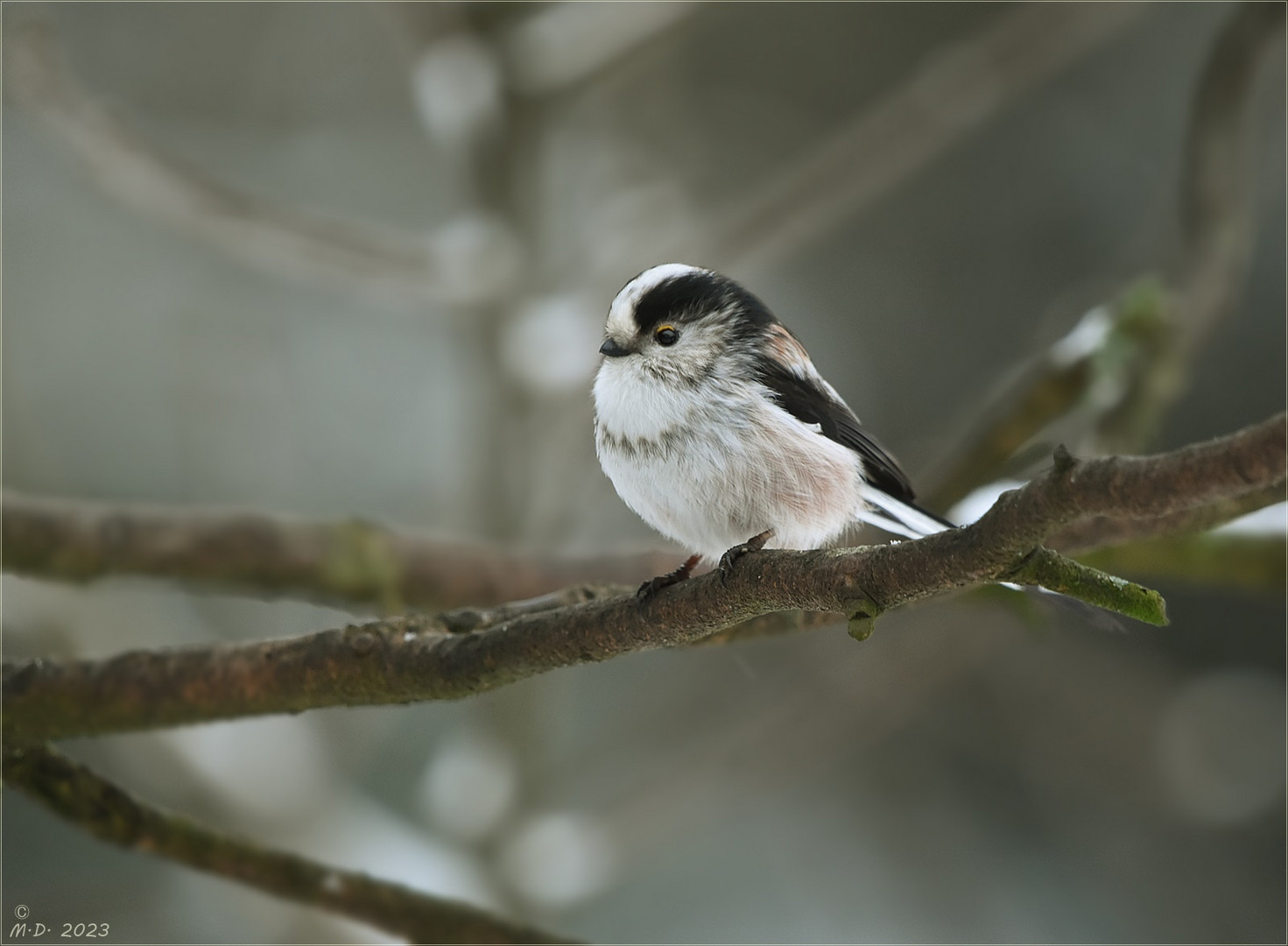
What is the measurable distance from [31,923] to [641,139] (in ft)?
12.1

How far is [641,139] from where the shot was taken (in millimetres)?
4609

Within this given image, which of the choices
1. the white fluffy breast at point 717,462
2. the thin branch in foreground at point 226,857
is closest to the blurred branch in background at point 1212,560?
the white fluffy breast at point 717,462

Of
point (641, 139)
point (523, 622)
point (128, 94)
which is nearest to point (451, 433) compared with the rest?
point (641, 139)

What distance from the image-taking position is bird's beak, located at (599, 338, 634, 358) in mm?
1823

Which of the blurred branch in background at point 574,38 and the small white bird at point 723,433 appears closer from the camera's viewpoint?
the small white bird at point 723,433

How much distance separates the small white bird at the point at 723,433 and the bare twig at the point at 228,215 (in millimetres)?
1412

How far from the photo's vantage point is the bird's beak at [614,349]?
182cm

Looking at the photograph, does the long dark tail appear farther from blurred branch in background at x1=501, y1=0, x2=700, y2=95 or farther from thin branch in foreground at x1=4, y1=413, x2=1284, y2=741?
blurred branch in background at x1=501, y1=0, x2=700, y2=95

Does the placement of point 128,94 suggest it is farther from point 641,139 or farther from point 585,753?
point 585,753

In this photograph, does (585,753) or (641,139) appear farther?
(641,139)

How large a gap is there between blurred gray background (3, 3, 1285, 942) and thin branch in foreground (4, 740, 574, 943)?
0.76 metres

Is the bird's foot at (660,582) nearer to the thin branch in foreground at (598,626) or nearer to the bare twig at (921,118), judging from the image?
the thin branch in foreground at (598,626)

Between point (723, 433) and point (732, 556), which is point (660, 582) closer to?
point (732, 556)

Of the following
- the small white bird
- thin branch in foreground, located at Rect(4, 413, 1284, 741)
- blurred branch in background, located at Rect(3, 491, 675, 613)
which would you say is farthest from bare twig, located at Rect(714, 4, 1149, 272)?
thin branch in foreground, located at Rect(4, 413, 1284, 741)
